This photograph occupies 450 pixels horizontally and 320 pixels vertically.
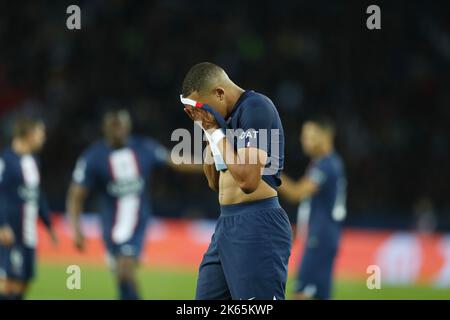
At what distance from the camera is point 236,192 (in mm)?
5164

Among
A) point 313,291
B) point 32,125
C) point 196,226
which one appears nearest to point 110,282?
point 196,226

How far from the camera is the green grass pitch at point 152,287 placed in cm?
1122

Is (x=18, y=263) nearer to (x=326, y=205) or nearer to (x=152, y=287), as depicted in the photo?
(x=152, y=287)

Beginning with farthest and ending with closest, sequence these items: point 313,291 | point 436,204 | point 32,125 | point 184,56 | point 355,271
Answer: point 184,56
point 436,204
point 355,271
point 32,125
point 313,291

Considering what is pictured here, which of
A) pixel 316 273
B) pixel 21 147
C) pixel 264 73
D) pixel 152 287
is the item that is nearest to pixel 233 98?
pixel 316 273

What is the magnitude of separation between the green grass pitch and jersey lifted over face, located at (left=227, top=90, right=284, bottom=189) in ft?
19.4

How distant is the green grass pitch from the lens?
36.8ft

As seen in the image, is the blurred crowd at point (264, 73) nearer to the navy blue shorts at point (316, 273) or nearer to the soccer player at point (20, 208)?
the soccer player at point (20, 208)

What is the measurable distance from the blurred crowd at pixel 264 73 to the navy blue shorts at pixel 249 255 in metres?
11.0

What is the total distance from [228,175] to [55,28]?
596 inches

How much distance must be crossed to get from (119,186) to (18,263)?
144 centimetres

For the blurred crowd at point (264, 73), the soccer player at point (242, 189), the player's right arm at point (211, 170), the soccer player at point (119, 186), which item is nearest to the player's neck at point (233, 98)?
the soccer player at point (242, 189)
